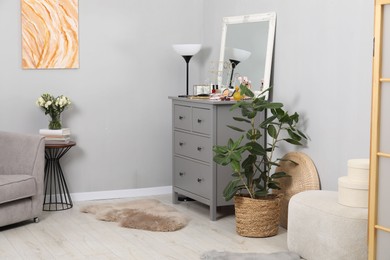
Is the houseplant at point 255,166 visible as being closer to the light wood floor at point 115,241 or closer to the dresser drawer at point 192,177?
the light wood floor at point 115,241

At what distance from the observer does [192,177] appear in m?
5.51

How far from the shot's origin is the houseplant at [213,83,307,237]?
4727mm

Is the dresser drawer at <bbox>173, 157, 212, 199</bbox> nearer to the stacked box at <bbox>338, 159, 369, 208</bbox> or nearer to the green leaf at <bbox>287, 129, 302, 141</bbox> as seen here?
the green leaf at <bbox>287, 129, 302, 141</bbox>

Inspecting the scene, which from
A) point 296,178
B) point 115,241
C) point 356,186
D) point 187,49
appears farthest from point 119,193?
point 356,186

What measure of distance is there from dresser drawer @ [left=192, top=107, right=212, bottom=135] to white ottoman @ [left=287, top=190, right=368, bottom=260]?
1.12 m

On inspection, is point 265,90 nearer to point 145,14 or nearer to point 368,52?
point 368,52

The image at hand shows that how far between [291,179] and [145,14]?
2150 millimetres

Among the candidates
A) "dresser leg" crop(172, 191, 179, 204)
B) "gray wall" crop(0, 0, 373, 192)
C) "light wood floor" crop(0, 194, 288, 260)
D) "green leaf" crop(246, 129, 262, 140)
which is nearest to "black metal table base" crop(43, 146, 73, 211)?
"gray wall" crop(0, 0, 373, 192)

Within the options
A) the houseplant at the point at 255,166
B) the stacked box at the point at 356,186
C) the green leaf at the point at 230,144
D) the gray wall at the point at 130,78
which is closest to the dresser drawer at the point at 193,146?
the houseplant at the point at 255,166

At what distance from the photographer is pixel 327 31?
4641 mm

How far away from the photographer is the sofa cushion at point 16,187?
480cm

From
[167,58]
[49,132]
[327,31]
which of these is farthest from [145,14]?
[327,31]

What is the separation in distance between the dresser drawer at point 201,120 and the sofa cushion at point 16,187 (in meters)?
1.29

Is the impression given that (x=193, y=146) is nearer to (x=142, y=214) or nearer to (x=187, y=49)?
(x=142, y=214)
